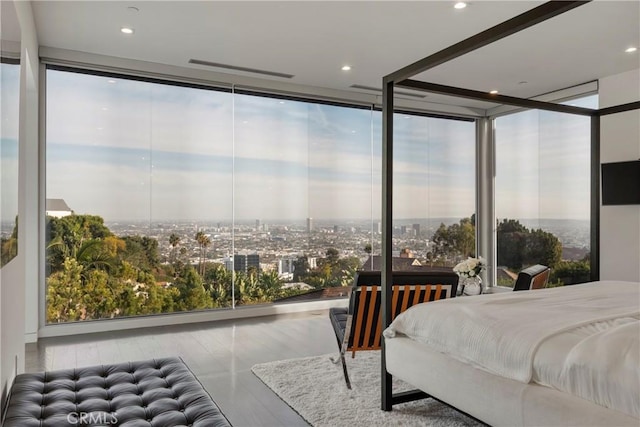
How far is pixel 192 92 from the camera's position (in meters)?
5.49

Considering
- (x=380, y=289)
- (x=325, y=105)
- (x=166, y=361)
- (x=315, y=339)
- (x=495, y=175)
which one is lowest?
(x=315, y=339)

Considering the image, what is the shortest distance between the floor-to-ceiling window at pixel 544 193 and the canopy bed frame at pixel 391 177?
2084 millimetres

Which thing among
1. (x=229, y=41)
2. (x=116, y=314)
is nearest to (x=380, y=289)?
(x=229, y=41)

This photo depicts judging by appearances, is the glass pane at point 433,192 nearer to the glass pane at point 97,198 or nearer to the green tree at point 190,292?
the green tree at point 190,292

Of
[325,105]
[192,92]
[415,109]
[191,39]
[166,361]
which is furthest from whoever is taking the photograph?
[415,109]

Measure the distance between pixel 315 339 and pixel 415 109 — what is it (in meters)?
4.00

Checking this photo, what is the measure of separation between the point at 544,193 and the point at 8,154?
249 inches

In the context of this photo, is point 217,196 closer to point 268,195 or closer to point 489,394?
point 268,195

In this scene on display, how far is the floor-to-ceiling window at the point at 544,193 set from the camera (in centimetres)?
605

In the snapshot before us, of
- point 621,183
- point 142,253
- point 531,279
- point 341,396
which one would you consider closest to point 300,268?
point 142,253

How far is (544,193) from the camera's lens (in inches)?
256

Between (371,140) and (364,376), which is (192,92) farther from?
(364,376)

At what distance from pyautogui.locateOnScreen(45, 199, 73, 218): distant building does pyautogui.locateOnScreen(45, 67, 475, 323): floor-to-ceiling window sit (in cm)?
2

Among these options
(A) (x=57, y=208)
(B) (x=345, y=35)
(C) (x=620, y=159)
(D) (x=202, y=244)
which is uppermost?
(B) (x=345, y=35)
